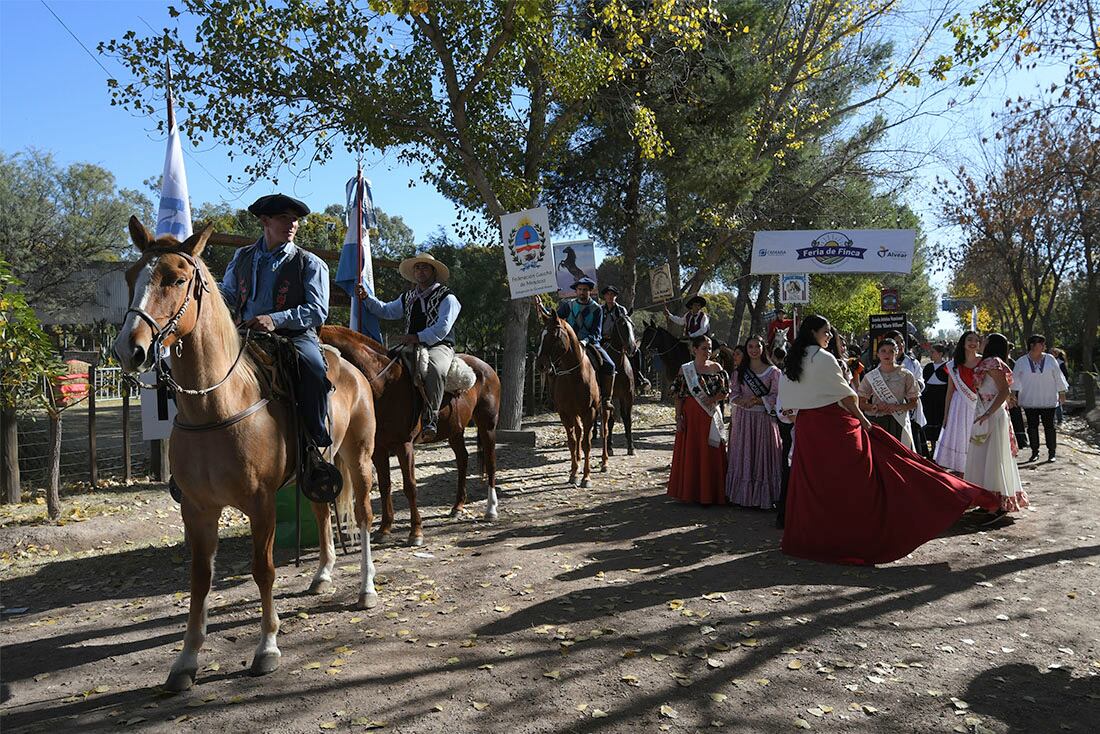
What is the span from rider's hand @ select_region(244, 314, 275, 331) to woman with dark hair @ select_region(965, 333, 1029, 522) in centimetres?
781

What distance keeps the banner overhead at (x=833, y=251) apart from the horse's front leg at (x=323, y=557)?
11980mm

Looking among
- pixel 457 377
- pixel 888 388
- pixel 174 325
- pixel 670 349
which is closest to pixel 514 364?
pixel 670 349

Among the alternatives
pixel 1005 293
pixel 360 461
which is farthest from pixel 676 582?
pixel 1005 293

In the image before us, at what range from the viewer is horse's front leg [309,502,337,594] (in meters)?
6.34

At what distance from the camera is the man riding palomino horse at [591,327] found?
13039mm

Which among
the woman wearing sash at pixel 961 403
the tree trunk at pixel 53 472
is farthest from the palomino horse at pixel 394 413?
the woman wearing sash at pixel 961 403

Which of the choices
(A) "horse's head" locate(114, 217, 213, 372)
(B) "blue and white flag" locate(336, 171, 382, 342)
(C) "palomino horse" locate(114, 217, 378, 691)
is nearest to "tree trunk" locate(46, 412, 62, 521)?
(B) "blue and white flag" locate(336, 171, 382, 342)

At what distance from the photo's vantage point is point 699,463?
32.1 feet

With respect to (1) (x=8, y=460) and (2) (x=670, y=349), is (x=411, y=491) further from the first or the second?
(2) (x=670, y=349)

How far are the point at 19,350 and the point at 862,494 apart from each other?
27.9 ft

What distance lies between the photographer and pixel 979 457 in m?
9.02

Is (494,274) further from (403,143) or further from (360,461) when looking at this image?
(360,461)

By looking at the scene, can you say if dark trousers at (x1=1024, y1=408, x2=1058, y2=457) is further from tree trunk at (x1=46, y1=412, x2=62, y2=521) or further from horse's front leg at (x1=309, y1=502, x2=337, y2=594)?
tree trunk at (x1=46, y1=412, x2=62, y2=521)

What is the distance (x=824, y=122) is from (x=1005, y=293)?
29960 millimetres
